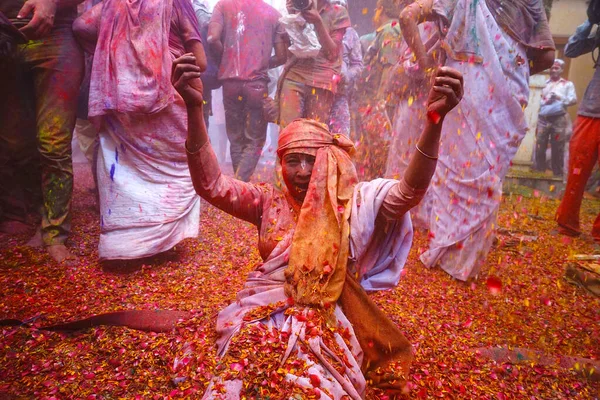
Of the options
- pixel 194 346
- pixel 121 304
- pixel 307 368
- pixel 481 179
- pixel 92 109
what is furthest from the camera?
pixel 481 179

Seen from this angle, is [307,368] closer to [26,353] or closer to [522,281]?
[26,353]

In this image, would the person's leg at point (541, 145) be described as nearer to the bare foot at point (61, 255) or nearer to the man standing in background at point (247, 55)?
the man standing in background at point (247, 55)

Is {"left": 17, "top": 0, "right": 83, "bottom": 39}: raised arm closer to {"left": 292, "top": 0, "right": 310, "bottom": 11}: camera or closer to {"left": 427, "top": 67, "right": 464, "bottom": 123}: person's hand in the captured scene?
{"left": 292, "top": 0, "right": 310, "bottom": 11}: camera

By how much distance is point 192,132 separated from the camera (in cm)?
194

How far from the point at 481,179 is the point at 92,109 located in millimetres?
3561

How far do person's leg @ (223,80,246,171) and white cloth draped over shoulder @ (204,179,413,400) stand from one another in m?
4.17

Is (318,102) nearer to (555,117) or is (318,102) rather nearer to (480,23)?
(480,23)

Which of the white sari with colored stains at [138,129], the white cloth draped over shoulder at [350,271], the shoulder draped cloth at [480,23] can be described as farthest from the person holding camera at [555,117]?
the white sari with colored stains at [138,129]

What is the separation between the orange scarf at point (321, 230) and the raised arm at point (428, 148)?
248 mm

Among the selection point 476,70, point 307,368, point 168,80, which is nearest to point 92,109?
point 168,80

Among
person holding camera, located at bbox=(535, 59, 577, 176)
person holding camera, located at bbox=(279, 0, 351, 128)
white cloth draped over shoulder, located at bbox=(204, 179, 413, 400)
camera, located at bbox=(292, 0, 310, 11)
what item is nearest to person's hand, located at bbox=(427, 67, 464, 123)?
white cloth draped over shoulder, located at bbox=(204, 179, 413, 400)

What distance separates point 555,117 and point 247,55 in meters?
9.31

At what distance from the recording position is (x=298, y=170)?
6.73ft

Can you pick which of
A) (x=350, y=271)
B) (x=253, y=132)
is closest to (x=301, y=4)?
(x=253, y=132)
